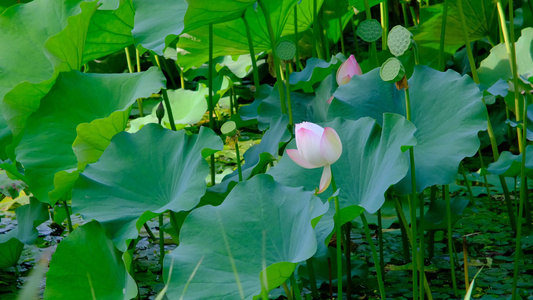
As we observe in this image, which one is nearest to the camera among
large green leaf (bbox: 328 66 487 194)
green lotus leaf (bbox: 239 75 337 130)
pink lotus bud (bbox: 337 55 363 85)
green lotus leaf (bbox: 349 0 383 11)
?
large green leaf (bbox: 328 66 487 194)

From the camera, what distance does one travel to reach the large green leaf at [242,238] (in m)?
1.00

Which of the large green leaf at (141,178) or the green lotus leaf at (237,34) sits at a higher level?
the green lotus leaf at (237,34)

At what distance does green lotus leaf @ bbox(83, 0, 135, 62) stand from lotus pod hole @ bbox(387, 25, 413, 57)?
85cm

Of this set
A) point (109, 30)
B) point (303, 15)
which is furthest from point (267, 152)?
point (303, 15)

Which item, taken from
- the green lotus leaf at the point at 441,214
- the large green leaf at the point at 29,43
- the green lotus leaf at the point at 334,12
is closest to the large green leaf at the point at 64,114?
the large green leaf at the point at 29,43

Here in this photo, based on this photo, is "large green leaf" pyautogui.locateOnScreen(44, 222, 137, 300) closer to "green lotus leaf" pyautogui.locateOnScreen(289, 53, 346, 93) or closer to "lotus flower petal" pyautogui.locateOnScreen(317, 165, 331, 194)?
"lotus flower petal" pyautogui.locateOnScreen(317, 165, 331, 194)

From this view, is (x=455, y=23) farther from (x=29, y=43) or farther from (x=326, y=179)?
(x=29, y=43)

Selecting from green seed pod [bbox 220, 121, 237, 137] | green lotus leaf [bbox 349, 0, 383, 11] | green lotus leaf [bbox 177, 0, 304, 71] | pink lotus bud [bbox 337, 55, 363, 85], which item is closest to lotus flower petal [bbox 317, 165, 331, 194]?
green seed pod [bbox 220, 121, 237, 137]

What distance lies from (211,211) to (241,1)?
514 mm

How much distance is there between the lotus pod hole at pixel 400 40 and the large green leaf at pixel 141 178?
1.50ft

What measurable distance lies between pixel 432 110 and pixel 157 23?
710mm

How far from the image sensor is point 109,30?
5.40 feet

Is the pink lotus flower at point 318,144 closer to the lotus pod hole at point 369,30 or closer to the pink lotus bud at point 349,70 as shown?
the lotus pod hole at point 369,30

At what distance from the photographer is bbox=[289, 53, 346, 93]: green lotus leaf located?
1562 millimetres
